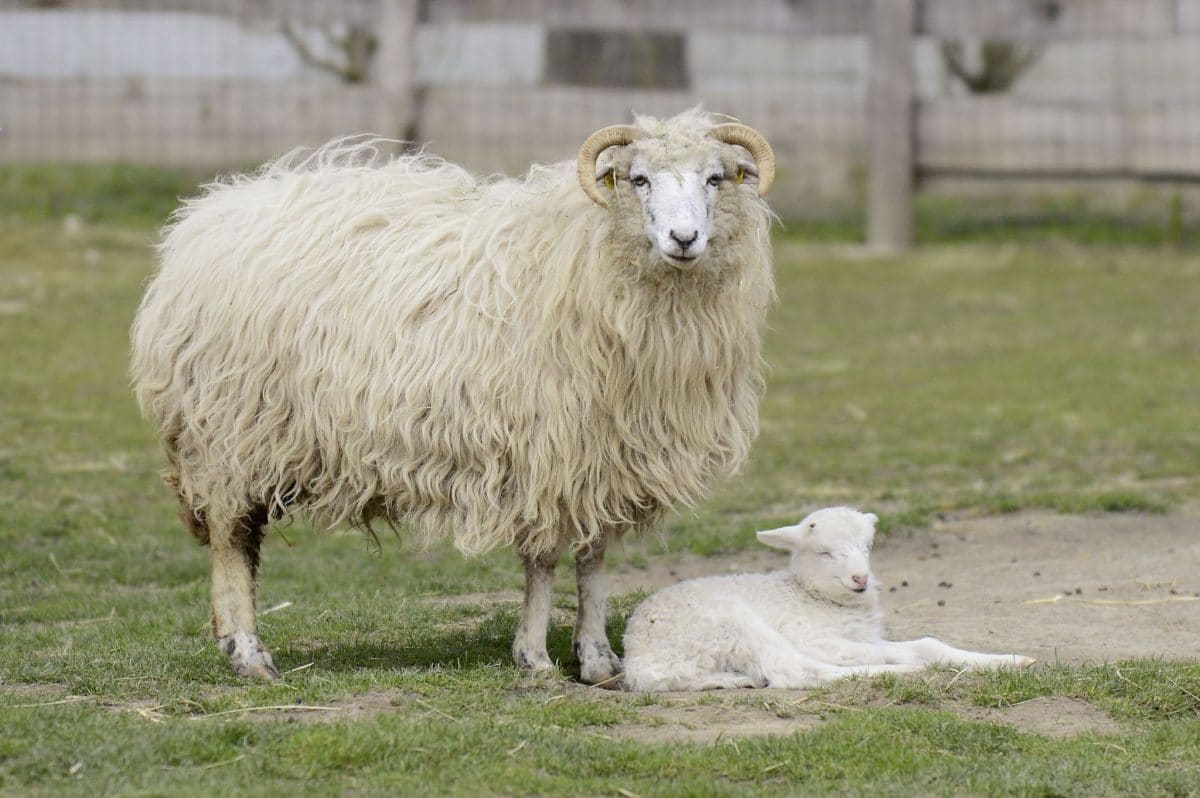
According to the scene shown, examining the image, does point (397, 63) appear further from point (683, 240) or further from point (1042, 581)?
point (683, 240)

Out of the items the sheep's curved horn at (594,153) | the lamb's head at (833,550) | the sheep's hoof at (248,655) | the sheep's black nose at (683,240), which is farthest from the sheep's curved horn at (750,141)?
the sheep's hoof at (248,655)

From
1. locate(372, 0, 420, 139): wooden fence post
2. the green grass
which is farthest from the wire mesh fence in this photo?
the green grass

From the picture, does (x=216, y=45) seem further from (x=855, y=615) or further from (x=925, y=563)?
(x=855, y=615)

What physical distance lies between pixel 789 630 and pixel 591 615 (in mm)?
801

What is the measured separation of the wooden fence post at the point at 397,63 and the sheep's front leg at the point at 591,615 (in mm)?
11018

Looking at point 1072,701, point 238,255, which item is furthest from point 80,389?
point 1072,701

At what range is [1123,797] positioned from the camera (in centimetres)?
487

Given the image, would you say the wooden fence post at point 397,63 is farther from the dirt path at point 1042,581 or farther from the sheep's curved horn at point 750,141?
the sheep's curved horn at point 750,141

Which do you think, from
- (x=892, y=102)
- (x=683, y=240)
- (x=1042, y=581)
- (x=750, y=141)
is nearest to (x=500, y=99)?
(x=892, y=102)

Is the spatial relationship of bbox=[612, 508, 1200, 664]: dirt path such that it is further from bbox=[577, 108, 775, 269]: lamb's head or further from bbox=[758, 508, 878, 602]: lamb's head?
bbox=[577, 108, 775, 269]: lamb's head

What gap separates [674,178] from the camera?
6066 millimetres

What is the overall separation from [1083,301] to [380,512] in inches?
431

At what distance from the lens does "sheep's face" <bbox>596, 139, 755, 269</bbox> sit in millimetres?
5930

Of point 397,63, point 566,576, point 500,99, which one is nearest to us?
point 566,576
